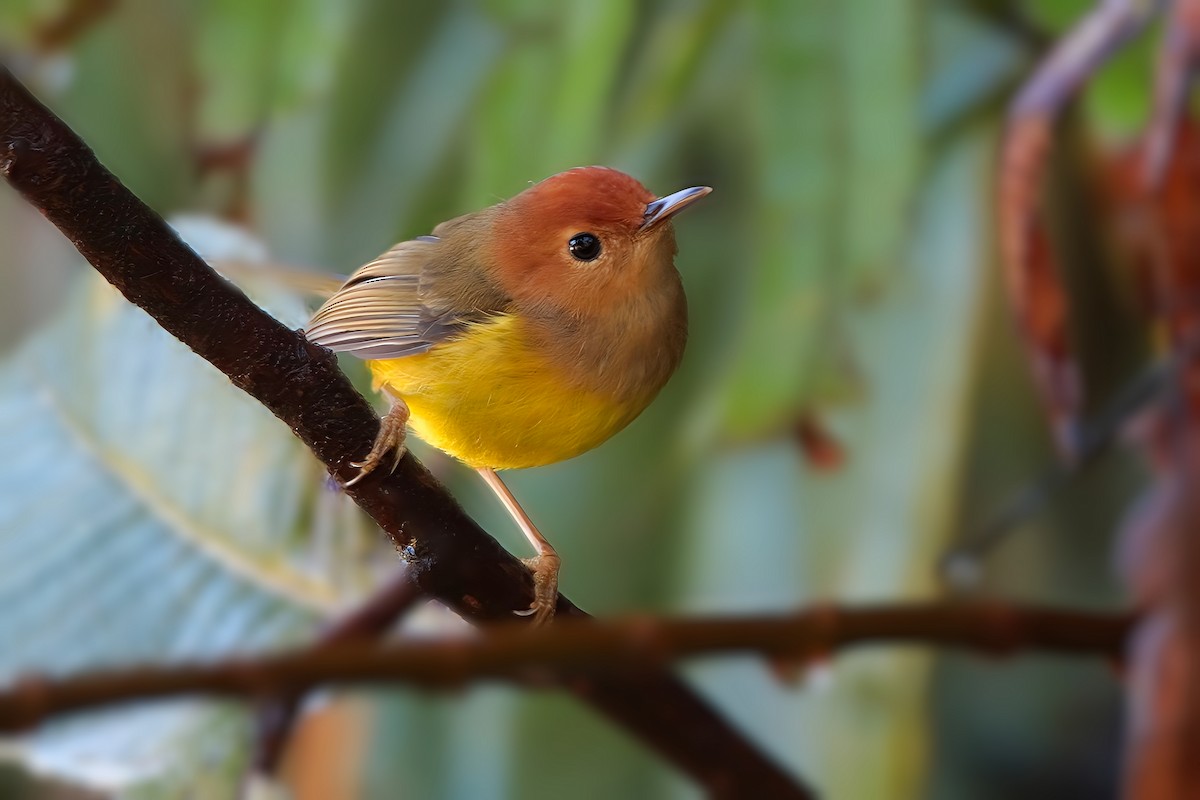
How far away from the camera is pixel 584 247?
61 cm

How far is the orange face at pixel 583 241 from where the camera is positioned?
0.58m

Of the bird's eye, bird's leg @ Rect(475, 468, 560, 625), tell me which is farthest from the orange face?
bird's leg @ Rect(475, 468, 560, 625)

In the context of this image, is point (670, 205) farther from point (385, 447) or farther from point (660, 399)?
point (660, 399)

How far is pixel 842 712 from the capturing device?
51.2 inches

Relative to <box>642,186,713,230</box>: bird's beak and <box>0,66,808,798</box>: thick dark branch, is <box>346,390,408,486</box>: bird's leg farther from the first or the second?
<box>642,186,713,230</box>: bird's beak

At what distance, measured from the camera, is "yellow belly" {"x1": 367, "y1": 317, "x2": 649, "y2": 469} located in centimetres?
58

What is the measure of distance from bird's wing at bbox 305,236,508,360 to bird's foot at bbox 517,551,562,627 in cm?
14

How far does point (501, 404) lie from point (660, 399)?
2.64 feet

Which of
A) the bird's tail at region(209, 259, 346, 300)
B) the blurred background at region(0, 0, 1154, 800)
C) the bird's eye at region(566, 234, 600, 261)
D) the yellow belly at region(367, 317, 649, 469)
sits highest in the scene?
the blurred background at region(0, 0, 1154, 800)

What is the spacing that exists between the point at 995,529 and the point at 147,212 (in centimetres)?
111

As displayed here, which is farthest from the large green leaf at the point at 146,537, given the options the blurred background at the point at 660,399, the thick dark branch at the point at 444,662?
the thick dark branch at the point at 444,662

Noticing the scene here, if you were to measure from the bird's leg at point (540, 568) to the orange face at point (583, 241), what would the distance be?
0.11 m

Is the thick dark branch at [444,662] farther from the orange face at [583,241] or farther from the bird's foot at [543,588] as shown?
the orange face at [583,241]

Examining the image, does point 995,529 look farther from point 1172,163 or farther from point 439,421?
point 439,421
